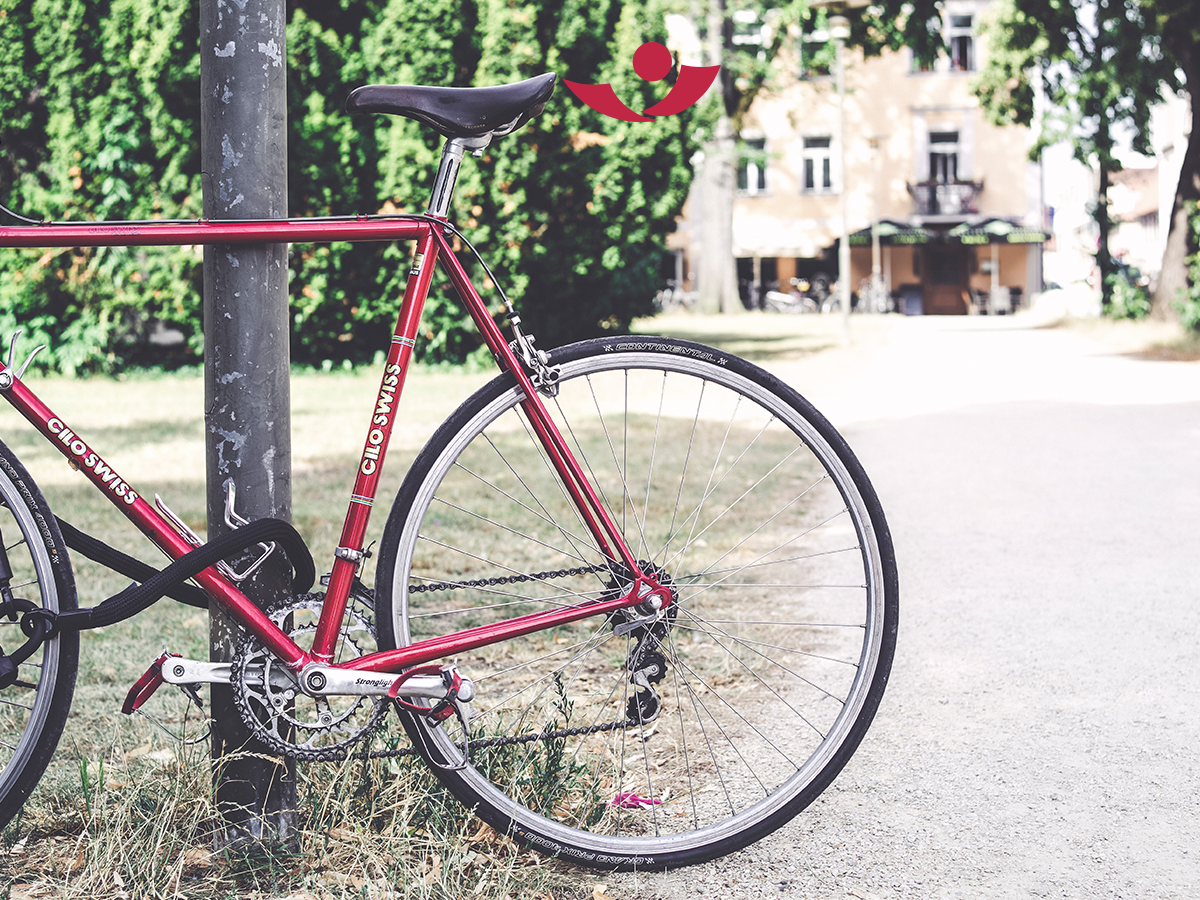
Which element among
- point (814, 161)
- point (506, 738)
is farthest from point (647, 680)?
point (814, 161)

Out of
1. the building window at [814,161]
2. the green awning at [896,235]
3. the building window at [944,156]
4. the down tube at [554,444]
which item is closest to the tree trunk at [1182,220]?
the down tube at [554,444]

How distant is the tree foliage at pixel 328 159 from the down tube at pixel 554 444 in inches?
432

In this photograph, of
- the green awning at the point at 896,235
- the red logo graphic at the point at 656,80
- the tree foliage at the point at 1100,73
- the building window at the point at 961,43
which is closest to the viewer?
the red logo graphic at the point at 656,80

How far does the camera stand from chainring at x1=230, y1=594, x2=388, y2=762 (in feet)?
7.06

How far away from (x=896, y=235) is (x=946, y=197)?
2.30 metres

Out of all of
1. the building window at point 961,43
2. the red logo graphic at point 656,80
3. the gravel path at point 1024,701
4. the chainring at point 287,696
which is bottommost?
the gravel path at point 1024,701

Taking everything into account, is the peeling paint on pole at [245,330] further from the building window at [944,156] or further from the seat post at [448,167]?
the building window at [944,156]

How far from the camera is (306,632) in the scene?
226 centimetres

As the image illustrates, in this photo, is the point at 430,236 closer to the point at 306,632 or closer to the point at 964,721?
the point at 306,632

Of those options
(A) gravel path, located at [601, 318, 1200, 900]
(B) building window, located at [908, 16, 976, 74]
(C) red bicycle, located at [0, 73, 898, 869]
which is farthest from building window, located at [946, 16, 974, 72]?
(C) red bicycle, located at [0, 73, 898, 869]

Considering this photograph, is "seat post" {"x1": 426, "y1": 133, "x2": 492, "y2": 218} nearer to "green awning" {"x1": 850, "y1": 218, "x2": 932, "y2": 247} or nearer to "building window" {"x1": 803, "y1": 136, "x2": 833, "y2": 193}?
"green awning" {"x1": 850, "y1": 218, "x2": 932, "y2": 247}

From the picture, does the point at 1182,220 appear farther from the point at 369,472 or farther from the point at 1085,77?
the point at 369,472

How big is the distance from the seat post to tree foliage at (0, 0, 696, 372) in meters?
11.0

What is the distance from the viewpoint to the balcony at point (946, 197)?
43.1 m
